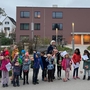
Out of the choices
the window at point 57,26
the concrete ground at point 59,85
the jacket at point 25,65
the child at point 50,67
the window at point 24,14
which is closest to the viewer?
the concrete ground at point 59,85

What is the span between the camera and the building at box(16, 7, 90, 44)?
5359cm

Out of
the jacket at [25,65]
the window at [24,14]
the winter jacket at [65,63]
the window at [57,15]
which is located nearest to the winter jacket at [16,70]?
the jacket at [25,65]

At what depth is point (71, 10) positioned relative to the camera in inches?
2124

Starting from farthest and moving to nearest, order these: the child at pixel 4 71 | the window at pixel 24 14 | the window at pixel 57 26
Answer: the window at pixel 57 26
the window at pixel 24 14
the child at pixel 4 71

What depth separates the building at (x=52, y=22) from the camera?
176 ft

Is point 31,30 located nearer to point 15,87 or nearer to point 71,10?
point 71,10

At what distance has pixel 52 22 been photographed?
177 feet

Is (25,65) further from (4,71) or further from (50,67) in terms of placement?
(50,67)

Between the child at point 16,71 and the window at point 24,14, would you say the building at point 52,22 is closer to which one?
the window at point 24,14

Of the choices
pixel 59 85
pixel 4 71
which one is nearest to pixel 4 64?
pixel 4 71

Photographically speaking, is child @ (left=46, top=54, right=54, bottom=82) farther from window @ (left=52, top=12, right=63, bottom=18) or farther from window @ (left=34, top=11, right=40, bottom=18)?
window @ (left=52, top=12, right=63, bottom=18)

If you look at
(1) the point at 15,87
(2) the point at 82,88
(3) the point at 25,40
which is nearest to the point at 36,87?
(1) the point at 15,87

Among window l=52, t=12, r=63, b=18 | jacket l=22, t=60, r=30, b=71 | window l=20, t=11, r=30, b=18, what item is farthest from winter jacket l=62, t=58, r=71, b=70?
window l=52, t=12, r=63, b=18

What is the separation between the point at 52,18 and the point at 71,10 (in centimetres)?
534
